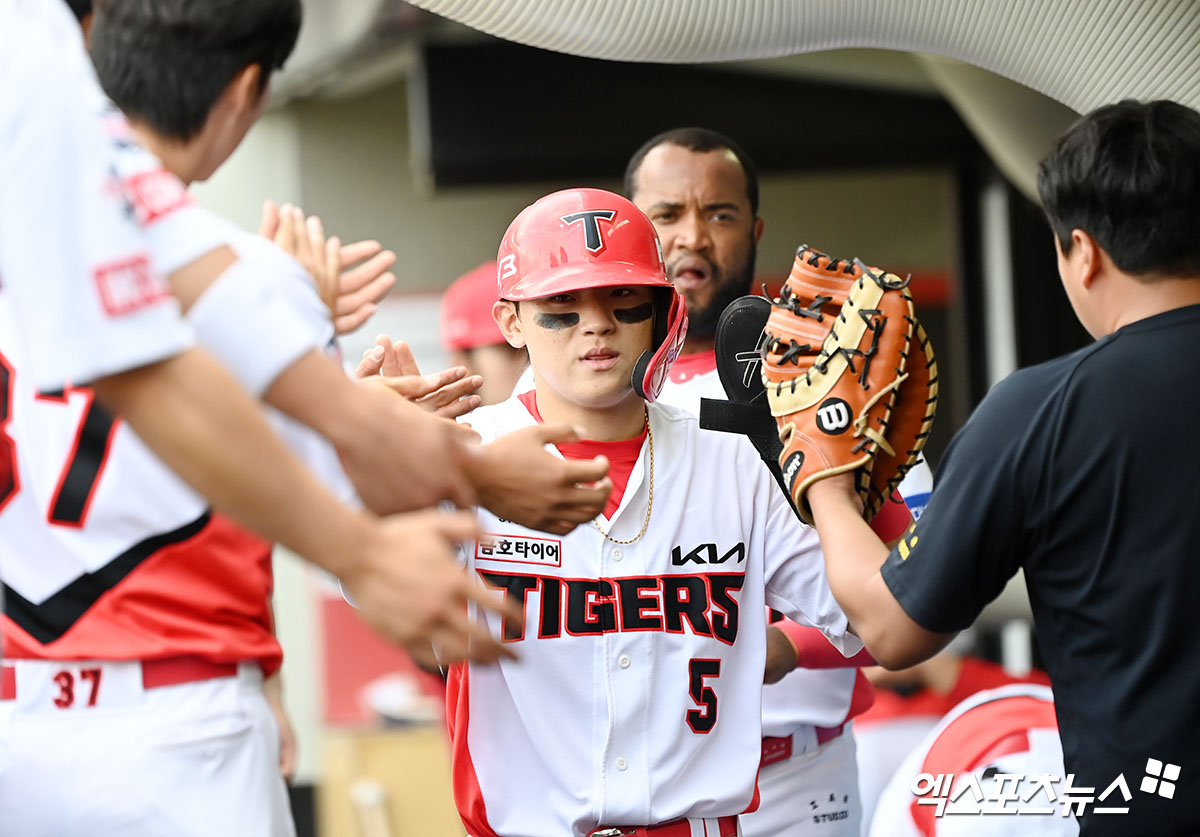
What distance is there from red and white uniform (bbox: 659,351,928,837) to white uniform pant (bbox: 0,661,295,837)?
1.26m

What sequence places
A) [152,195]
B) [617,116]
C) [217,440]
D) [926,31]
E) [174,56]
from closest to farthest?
1. [217,440]
2. [152,195]
3. [174,56]
4. [926,31]
5. [617,116]

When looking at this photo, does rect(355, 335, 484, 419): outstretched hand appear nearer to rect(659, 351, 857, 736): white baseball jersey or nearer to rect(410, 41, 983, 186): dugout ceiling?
rect(659, 351, 857, 736): white baseball jersey

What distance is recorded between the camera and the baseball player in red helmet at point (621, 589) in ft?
7.63

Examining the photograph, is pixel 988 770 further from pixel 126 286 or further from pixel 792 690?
pixel 126 286

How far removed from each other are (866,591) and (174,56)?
1122mm

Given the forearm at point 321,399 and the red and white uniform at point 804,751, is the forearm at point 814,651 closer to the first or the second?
the red and white uniform at point 804,751

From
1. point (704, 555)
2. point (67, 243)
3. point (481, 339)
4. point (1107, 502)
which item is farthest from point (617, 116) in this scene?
point (67, 243)

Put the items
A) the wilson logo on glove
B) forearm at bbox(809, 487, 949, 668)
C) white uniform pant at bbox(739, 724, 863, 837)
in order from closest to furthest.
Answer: forearm at bbox(809, 487, 949, 668) → the wilson logo on glove → white uniform pant at bbox(739, 724, 863, 837)

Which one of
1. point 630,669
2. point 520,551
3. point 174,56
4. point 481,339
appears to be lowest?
point 630,669

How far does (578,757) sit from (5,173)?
1367 millimetres

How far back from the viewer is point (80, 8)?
189 centimetres

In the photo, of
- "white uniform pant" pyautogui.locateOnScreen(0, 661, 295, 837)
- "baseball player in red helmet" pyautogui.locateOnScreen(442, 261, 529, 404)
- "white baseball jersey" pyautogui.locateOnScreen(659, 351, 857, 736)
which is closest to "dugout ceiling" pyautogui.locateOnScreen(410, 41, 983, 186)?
"baseball player in red helmet" pyautogui.locateOnScreen(442, 261, 529, 404)

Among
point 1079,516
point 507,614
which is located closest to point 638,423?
point 1079,516

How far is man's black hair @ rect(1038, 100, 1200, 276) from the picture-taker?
6.07 ft
